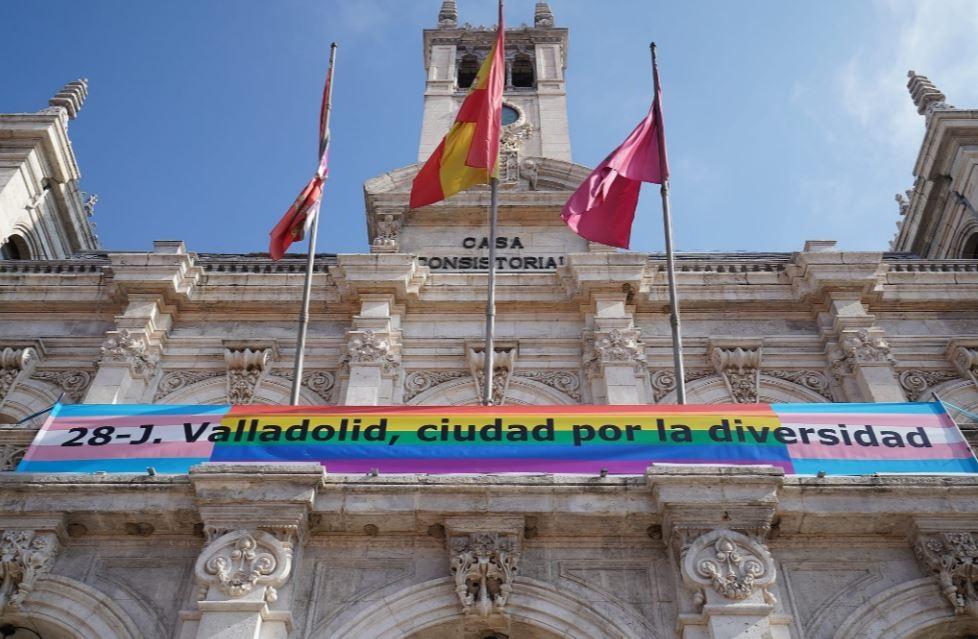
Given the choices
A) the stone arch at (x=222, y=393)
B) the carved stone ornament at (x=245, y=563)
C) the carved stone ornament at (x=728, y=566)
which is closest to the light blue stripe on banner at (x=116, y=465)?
the carved stone ornament at (x=245, y=563)

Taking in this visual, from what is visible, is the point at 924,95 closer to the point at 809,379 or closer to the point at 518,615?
the point at 809,379

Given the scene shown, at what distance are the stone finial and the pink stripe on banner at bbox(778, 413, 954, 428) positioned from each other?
2122cm

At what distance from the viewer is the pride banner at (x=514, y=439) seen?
12.0m

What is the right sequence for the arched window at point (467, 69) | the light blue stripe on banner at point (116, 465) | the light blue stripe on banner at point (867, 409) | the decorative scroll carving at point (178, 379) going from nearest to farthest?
the light blue stripe on banner at point (116, 465) < the light blue stripe on banner at point (867, 409) < the decorative scroll carving at point (178, 379) < the arched window at point (467, 69)

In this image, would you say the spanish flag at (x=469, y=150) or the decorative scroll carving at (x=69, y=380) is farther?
the decorative scroll carving at (x=69, y=380)

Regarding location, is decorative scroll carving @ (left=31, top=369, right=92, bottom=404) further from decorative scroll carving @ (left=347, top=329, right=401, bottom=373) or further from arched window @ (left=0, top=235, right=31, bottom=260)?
arched window @ (left=0, top=235, right=31, bottom=260)

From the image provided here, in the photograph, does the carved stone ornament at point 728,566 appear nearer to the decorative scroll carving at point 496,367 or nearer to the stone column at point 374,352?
the decorative scroll carving at point 496,367

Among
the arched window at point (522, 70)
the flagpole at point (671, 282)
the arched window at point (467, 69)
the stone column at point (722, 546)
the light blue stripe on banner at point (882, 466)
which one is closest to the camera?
the stone column at point (722, 546)

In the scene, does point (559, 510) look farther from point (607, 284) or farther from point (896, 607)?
point (607, 284)

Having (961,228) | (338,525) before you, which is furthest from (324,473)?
(961,228)

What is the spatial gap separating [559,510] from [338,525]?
275 centimetres

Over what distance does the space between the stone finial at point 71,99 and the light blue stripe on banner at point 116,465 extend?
1579 cm

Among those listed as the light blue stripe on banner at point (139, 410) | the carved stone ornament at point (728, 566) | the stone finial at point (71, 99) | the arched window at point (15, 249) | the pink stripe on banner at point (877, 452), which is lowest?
the carved stone ornament at point (728, 566)

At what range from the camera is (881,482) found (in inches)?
449
